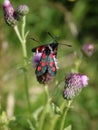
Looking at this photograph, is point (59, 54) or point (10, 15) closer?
point (10, 15)

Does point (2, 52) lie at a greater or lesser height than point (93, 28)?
greater

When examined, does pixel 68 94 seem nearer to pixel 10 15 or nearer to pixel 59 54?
pixel 10 15

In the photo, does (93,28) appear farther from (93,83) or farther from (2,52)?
(2,52)

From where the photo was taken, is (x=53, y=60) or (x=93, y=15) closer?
(x=53, y=60)

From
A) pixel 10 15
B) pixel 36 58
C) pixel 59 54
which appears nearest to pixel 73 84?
pixel 36 58

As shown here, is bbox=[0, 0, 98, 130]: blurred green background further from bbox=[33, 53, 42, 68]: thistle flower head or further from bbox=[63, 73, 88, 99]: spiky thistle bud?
bbox=[63, 73, 88, 99]: spiky thistle bud

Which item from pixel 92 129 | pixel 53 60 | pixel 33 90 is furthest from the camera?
pixel 33 90

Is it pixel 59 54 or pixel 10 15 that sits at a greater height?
pixel 10 15

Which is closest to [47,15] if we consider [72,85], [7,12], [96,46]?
[96,46]
